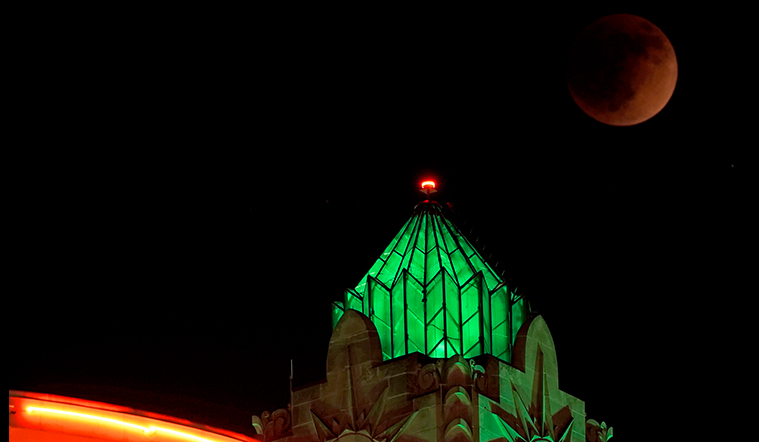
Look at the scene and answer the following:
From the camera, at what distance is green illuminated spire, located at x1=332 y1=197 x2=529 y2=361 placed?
21938 millimetres

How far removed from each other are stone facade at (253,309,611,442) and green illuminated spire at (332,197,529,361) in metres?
0.51

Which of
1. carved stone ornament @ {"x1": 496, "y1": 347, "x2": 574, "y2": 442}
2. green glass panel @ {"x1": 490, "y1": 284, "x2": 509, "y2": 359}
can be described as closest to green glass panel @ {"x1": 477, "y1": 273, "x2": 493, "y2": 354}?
green glass panel @ {"x1": 490, "y1": 284, "x2": 509, "y2": 359}

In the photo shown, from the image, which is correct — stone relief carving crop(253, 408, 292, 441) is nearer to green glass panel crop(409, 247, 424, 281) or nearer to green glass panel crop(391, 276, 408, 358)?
green glass panel crop(391, 276, 408, 358)

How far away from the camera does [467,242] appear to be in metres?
23.6

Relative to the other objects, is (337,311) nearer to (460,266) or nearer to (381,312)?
(381,312)

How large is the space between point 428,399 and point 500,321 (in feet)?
8.19

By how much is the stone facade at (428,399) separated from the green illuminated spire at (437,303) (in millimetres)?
514

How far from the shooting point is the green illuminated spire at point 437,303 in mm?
21938

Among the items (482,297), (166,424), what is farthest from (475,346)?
(166,424)

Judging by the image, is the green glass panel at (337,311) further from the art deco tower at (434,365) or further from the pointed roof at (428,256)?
the pointed roof at (428,256)

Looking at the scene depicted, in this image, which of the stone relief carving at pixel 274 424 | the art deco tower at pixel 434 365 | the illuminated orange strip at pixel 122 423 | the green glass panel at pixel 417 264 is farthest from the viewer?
the illuminated orange strip at pixel 122 423

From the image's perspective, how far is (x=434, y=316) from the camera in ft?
72.2

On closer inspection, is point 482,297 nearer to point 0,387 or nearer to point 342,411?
point 342,411

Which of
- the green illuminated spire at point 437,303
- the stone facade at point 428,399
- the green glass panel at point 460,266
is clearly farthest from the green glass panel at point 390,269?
the stone facade at point 428,399
